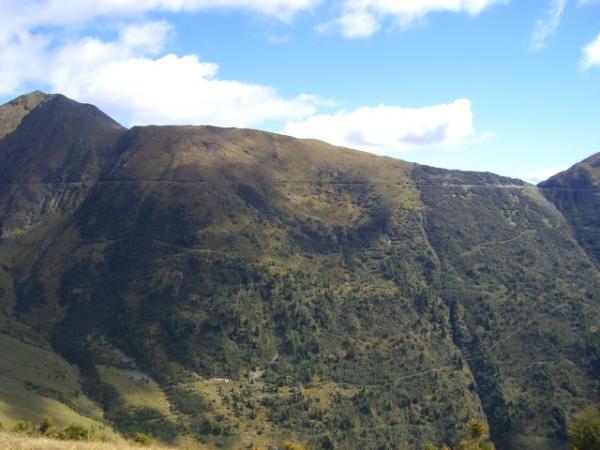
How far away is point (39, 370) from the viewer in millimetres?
125000

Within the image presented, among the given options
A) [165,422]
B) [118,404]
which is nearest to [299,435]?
[165,422]

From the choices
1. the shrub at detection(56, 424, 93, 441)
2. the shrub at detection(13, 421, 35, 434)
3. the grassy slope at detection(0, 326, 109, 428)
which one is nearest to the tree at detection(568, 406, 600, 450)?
the shrub at detection(56, 424, 93, 441)

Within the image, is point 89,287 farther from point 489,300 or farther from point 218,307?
point 489,300

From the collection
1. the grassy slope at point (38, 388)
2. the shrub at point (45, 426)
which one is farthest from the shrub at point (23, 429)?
the grassy slope at point (38, 388)

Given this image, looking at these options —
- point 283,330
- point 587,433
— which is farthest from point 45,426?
point 283,330

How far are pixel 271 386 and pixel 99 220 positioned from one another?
323 ft

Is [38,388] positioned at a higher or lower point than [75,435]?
lower

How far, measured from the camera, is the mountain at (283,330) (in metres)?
125

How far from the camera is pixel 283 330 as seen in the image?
6176 inches

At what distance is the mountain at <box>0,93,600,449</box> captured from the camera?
4904 inches

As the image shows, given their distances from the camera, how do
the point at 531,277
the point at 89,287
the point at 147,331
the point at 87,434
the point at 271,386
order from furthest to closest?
the point at 531,277 → the point at 89,287 → the point at 147,331 → the point at 271,386 → the point at 87,434

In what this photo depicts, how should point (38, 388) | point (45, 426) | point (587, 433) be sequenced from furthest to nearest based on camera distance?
point (38, 388)
point (45, 426)
point (587, 433)

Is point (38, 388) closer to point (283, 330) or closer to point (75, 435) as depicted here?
point (283, 330)

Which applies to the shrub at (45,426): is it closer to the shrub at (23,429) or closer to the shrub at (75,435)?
the shrub at (23,429)
